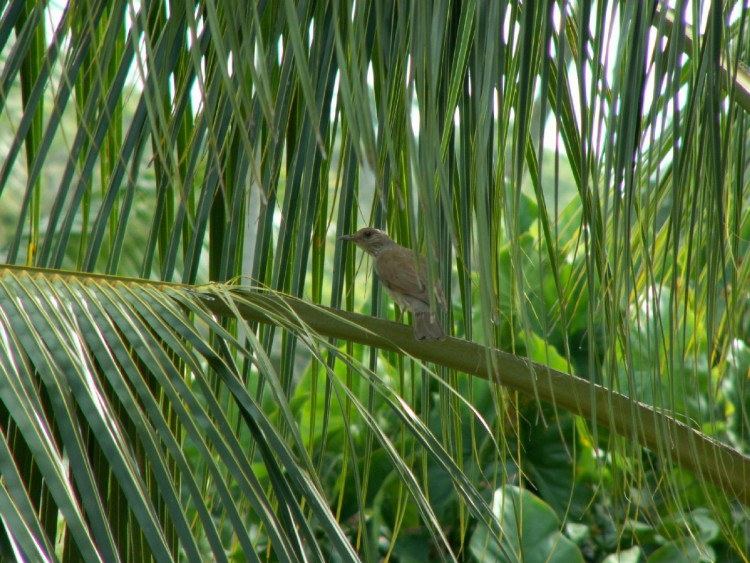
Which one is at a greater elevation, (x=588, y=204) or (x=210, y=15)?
(x=210, y=15)

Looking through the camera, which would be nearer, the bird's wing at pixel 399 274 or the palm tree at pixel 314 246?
the palm tree at pixel 314 246

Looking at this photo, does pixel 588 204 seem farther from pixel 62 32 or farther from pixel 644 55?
pixel 62 32

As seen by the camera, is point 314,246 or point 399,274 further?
point 399,274

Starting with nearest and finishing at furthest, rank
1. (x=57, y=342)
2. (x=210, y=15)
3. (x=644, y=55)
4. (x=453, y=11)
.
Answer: (x=210, y=15) < (x=644, y=55) < (x=57, y=342) < (x=453, y=11)

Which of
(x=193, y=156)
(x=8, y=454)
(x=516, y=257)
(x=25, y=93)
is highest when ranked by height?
(x=25, y=93)

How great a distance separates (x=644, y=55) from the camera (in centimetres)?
105

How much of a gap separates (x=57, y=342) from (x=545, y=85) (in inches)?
25.4

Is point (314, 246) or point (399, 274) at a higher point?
point (314, 246)

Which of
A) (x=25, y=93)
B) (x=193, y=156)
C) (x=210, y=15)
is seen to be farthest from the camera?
(x=25, y=93)

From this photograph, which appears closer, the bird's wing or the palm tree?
the palm tree

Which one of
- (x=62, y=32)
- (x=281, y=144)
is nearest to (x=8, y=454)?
(x=62, y=32)

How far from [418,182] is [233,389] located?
50 cm

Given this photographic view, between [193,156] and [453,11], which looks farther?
[193,156]

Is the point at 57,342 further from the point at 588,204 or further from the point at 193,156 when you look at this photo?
the point at 588,204
